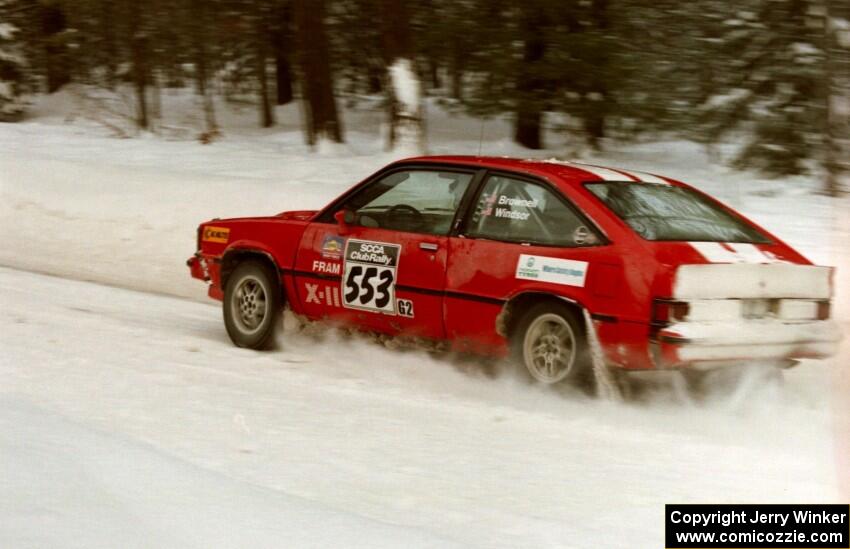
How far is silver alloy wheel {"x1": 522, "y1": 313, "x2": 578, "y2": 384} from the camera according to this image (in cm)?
641

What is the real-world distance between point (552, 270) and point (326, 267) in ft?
5.83

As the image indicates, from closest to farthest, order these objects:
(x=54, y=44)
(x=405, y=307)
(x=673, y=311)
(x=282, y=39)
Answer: (x=673, y=311) → (x=405, y=307) → (x=282, y=39) → (x=54, y=44)

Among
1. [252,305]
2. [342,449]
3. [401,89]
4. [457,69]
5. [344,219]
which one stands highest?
[457,69]

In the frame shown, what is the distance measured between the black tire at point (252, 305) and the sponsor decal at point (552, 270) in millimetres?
2020

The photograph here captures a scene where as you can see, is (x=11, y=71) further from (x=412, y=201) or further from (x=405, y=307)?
(x=405, y=307)

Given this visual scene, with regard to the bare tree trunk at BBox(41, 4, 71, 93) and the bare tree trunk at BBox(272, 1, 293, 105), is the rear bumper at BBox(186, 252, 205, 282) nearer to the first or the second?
the bare tree trunk at BBox(272, 1, 293, 105)

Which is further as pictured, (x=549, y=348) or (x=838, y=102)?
(x=838, y=102)

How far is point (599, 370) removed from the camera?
6289mm

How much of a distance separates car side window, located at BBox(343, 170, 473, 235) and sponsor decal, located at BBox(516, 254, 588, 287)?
0.66 m

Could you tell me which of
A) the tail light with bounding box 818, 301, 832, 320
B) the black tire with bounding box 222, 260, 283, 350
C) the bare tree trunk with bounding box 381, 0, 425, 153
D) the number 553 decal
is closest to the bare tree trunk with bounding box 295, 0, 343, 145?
the bare tree trunk with bounding box 381, 0, 425, 153

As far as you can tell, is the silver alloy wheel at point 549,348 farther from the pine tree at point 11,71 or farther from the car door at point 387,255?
the pine tree at point 11,71

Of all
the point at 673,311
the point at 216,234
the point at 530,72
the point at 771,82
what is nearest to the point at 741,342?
the point at 673,311

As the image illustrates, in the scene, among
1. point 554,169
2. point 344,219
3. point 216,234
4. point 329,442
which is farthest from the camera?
point 216,234

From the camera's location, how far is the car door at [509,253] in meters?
6.41
